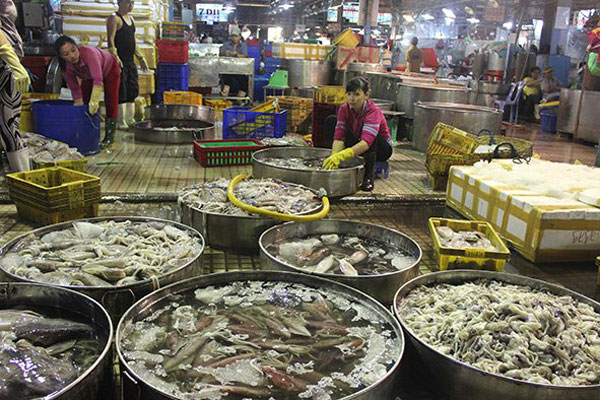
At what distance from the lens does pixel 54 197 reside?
4.35m

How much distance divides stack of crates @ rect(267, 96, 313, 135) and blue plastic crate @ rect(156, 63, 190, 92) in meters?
3.10

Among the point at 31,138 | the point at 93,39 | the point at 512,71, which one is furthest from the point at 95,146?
the point at 512,71

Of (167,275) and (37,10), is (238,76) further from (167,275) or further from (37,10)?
(167,275)

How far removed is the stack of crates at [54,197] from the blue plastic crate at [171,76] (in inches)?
306

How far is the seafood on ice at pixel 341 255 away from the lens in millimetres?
3635

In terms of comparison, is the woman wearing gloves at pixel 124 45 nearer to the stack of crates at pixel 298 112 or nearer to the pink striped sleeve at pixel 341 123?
the stack of crates at pixel 298 112

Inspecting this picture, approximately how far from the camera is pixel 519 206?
4387mm

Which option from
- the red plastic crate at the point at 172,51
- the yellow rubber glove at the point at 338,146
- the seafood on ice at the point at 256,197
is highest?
the red plastic crate at the point at 172,51

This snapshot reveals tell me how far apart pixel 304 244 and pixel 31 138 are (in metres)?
4.49

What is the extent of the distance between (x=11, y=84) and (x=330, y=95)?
491 centimetres

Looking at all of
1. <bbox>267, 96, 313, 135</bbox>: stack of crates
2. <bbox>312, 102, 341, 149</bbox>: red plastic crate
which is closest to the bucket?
<bbox>267, 96, 313, 135</bbox>: stack of crates

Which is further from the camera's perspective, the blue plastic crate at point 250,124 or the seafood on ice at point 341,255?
the blue plastic crate at point 250,124

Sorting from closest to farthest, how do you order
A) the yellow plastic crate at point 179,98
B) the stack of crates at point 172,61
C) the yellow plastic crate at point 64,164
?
the yellow plastic crate at point 64,164
the yellow plastic crate at point 179,98
the stack of crates at point 172,61

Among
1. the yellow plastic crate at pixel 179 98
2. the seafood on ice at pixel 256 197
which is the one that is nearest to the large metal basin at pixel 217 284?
the seafood on ice at pixel 256 197
